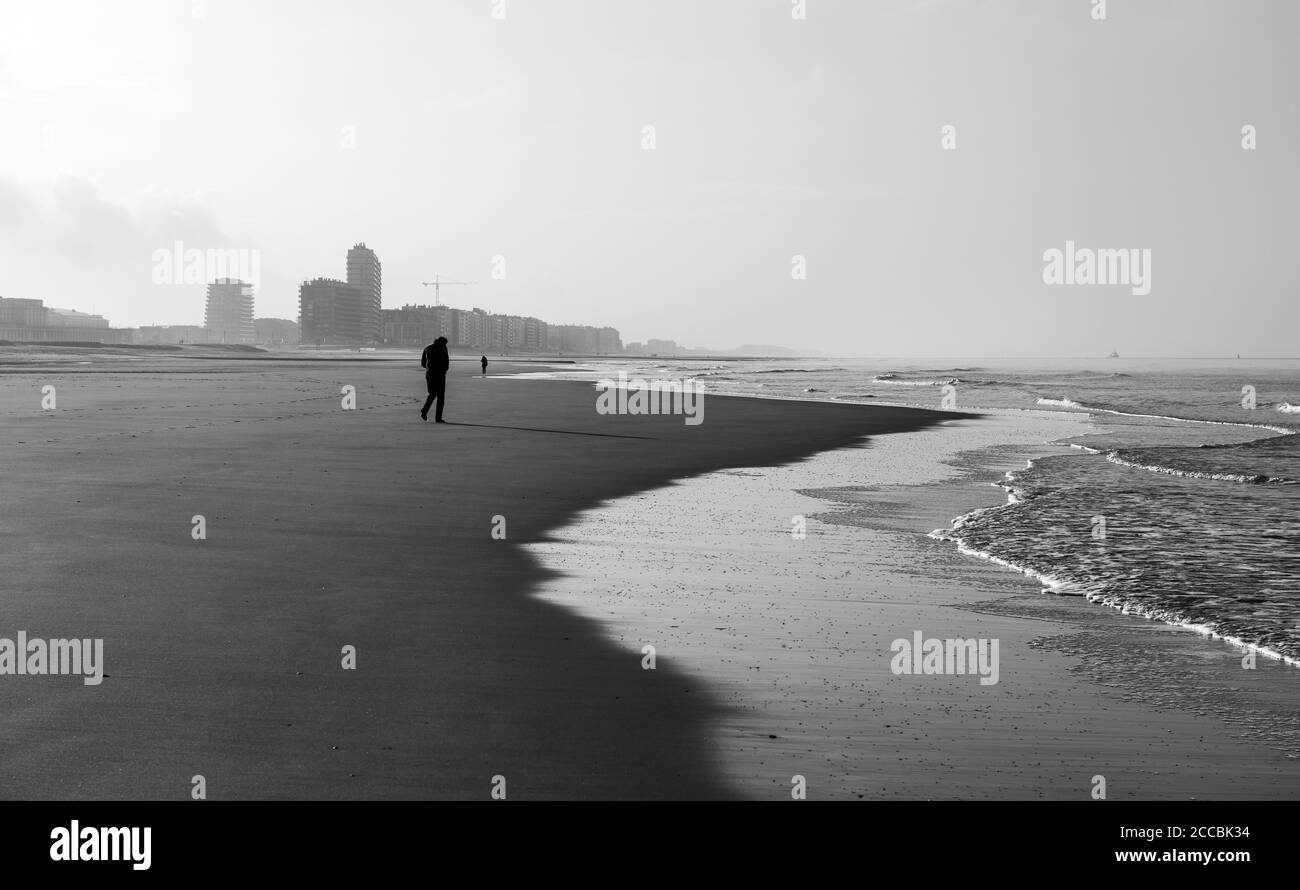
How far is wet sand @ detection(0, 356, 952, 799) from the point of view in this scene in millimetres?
5039

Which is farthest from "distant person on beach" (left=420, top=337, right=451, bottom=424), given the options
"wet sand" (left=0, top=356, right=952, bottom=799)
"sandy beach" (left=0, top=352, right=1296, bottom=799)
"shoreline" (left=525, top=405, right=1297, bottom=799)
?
"shoreline" (left=525, top=405, right=1297, bottom=799)

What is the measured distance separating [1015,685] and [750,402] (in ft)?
115

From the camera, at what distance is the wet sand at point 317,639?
5.04 metres

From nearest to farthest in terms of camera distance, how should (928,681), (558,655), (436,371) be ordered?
(928,681)
(558,655)
(436,371)

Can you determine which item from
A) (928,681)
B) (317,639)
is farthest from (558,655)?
(928,681)

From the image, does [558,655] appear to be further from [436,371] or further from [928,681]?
[436,371]

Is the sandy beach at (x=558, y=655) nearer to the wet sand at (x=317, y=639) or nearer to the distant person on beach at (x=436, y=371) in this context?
the wet sand at (x=317, y=639)

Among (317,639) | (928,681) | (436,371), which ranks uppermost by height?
(436,371)

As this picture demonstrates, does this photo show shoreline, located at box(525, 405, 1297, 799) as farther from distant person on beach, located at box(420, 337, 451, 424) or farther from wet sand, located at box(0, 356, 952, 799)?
distant person on beach, located at box(420, 337, 451, 424)

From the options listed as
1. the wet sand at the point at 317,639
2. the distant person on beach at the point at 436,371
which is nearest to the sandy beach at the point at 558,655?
the wet sand at the point at 317,639

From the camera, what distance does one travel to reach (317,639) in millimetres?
7219

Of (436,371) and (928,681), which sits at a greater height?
(436,371)

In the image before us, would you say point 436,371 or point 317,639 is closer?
point 317,639
